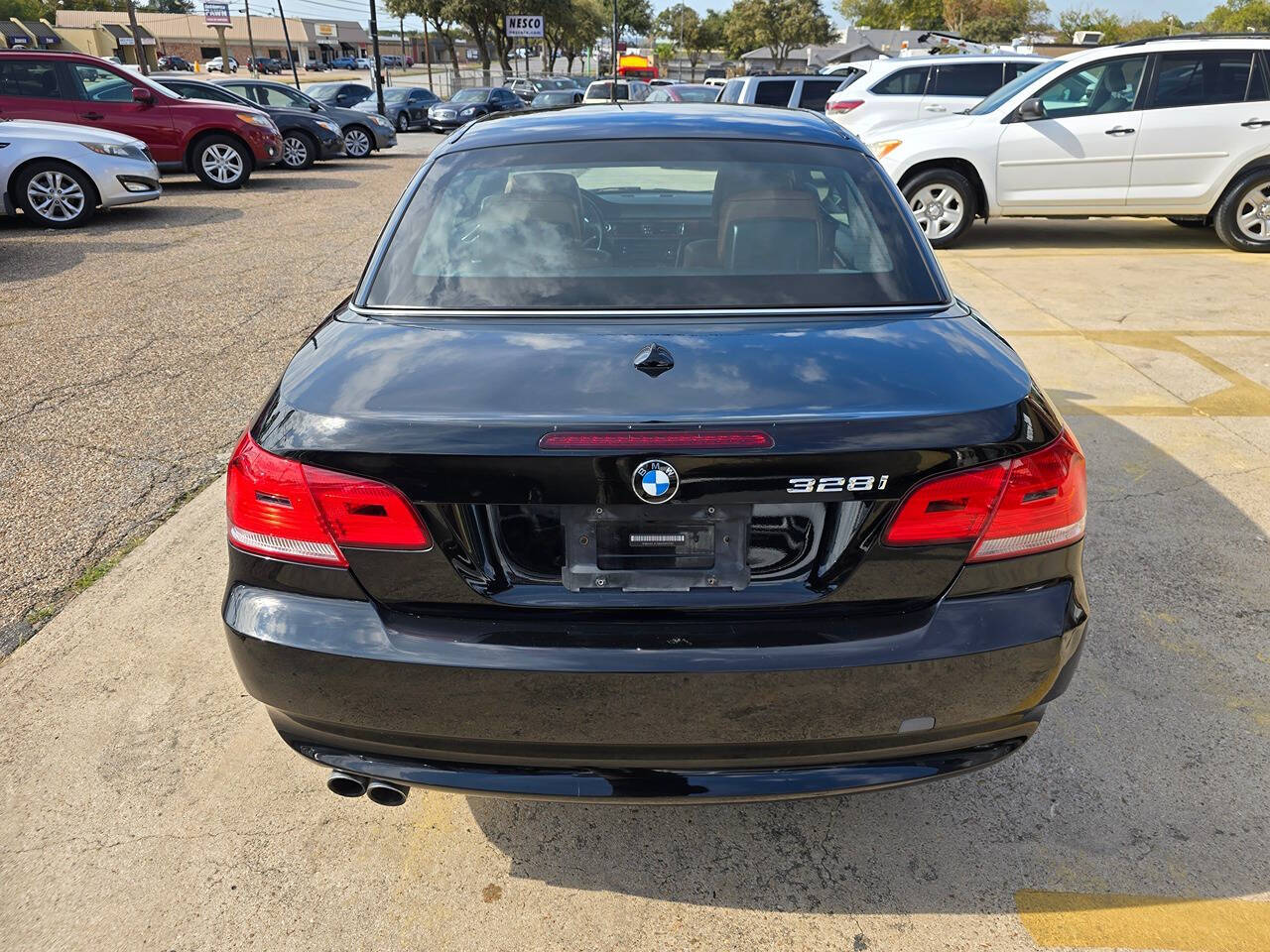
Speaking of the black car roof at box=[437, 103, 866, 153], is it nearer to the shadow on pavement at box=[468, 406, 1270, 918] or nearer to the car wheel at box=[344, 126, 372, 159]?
the shadow on pavement at box=[468, 406, 1270, 918]

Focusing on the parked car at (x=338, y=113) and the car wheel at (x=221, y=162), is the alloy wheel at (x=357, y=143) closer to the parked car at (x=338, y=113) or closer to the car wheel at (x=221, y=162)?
the parked car at (x=338, y=113)

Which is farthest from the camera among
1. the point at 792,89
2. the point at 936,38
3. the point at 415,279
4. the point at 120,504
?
the point at 936,38

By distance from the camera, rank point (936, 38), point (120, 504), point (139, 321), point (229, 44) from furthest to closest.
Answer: point (229, 44), point (936, 38), point (139, 321), point (120, 504)

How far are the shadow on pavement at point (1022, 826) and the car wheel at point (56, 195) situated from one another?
10913mm

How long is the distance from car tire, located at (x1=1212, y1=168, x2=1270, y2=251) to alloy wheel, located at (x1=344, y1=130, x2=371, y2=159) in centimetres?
1626

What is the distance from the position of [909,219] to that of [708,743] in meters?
1.74

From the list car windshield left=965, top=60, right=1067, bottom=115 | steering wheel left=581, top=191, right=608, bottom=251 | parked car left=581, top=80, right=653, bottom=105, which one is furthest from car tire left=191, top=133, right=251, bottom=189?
parked car left=581, top=80, right=653, bottom=105

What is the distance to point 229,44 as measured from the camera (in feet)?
369

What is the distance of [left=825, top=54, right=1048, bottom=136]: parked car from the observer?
43.7 ft

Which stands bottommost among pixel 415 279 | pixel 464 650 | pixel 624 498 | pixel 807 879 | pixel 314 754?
pixel 807 879

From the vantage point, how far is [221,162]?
14.4 metres

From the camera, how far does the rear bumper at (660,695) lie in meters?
1.88

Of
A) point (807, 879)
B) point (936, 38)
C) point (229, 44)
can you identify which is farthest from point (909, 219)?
point (229, 44)

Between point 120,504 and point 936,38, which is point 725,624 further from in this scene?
point 936,38
